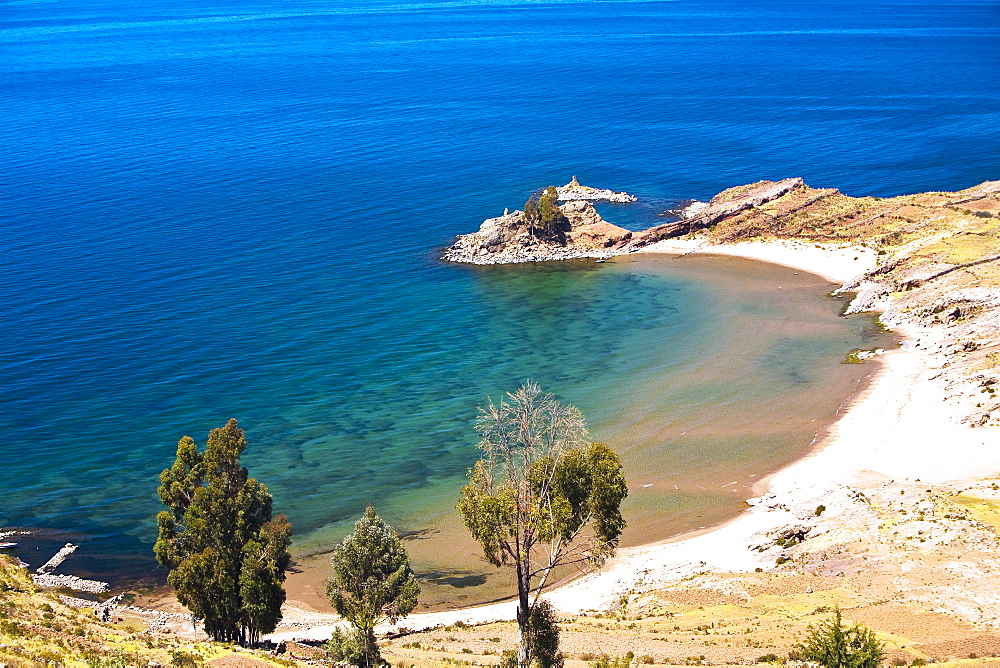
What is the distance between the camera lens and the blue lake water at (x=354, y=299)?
66500mm

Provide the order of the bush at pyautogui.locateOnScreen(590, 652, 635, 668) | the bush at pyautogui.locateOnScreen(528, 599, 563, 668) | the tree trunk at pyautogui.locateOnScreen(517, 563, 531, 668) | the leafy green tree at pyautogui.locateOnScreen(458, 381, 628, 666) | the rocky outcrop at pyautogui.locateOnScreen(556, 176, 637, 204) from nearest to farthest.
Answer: the leafy green tree at pyautogui.locateOnScreen(458, 381, 628, 666), the tree trunk at pyautogui.locateOnScreen(517, 563, 531, 668), the bush at pyautogui.locateOnScreen(590, 652, 635, 668), the bush at pyautogui.locateOnScreen(528, 599, 563, 668), the rocky outcrop at pyautogui.locateOnScreen(556, 176, 637, 204)

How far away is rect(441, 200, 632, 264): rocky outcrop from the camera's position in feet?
376

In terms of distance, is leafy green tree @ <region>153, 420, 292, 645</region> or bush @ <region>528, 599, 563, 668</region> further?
leafy green tree @ <region>153, 420, 292, 645</region>

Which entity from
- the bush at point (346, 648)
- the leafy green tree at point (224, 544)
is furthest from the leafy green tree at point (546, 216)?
the bush at point (346, 648)

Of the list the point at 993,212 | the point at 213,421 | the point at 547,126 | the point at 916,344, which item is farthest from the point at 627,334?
the point at 547,126

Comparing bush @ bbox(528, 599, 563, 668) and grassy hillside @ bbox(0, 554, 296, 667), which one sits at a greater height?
grassy hillside @ bbox(0, 554, 296, 667)

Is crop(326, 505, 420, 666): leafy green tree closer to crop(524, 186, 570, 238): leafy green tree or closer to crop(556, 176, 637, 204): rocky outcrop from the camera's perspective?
crop(524, 186, 570, 238): leafy green tree

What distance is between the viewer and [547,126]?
17925 centimetres

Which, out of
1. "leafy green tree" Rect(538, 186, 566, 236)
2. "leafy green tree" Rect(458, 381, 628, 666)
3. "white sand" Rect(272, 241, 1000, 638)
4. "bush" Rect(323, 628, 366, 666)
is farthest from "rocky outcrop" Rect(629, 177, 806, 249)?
"bush" Rect(323, 628, 366, 666)

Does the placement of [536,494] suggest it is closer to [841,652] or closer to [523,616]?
[523,616]

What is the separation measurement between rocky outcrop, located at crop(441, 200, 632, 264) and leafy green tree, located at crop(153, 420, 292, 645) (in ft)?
243

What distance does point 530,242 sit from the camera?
4606 inches

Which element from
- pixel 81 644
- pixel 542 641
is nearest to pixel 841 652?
pixel 542 641

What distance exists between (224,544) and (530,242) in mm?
81853
